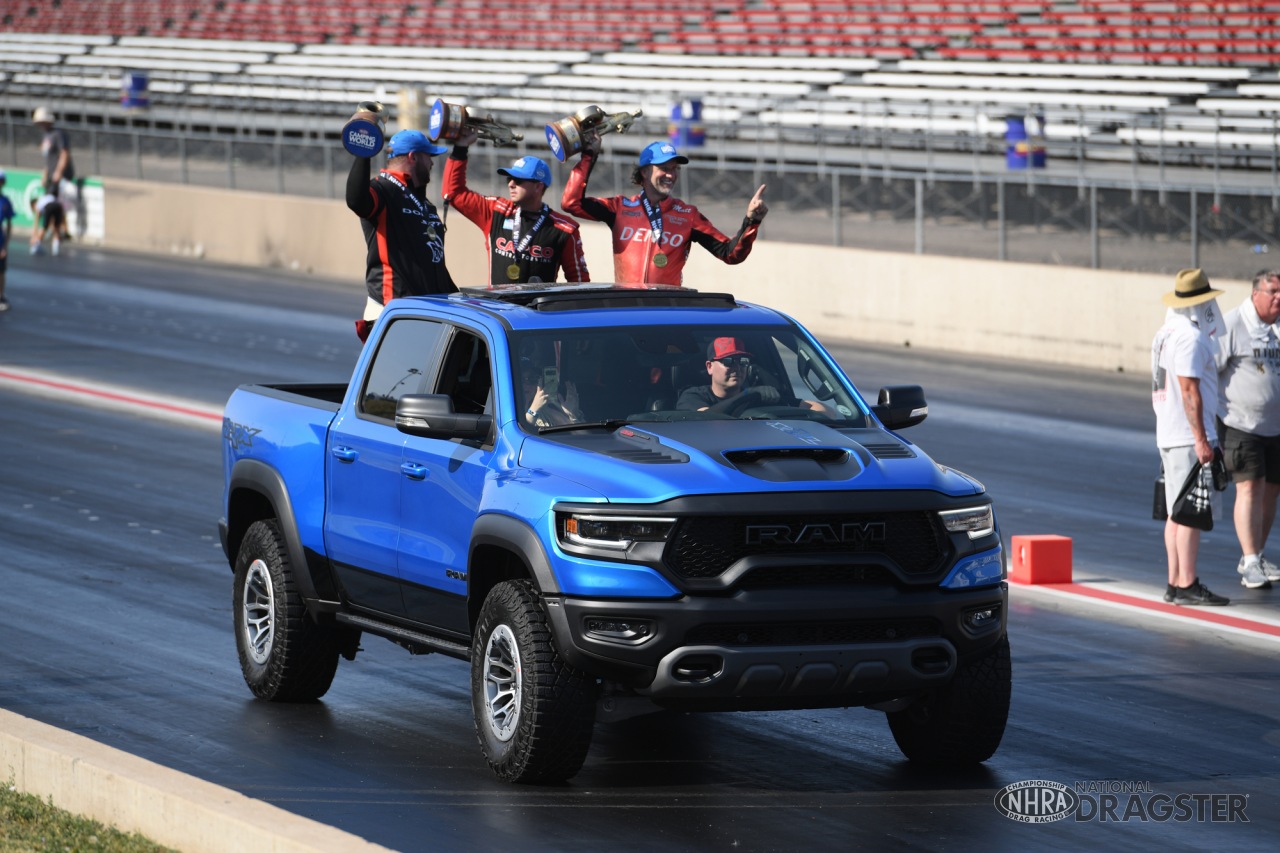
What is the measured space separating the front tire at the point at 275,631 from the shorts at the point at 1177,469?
15.9 ft

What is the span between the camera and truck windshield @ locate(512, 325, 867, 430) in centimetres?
788

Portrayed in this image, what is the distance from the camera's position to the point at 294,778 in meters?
7.66

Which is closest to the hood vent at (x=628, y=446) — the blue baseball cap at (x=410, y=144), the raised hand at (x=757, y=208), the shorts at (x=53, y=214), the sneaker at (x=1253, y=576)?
the raised hand at (x=757, y=208)

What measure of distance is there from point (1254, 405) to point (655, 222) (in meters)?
3.63

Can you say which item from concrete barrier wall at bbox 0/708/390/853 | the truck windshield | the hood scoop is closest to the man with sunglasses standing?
the truck windshield

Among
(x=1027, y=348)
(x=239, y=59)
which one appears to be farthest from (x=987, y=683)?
(x=239, y=59)

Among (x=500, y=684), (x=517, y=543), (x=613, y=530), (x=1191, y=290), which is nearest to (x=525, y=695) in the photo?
(x=500, y=684)

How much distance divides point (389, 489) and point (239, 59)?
43.3 metres

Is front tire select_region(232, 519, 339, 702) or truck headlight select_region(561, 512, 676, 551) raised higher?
truck headlight select_region(561, 512, 676, 551)

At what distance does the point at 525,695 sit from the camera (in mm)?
7176

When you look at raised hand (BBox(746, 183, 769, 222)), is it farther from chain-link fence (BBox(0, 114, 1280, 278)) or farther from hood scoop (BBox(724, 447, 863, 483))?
chain-link fence (BBox(0, 114, 1280, 278))

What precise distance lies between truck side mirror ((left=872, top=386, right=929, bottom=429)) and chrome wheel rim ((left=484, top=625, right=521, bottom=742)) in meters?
1.84

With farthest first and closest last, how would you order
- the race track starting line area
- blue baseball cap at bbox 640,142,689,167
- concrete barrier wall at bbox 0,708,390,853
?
blue baseball cap at bbox 640,142,689,167 → the race track starting line area → concrete barrier wall at bbox 0,708,390,853

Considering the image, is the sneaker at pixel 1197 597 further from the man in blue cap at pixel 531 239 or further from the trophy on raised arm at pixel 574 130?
the trophy on raised arm at pixel 574 130
